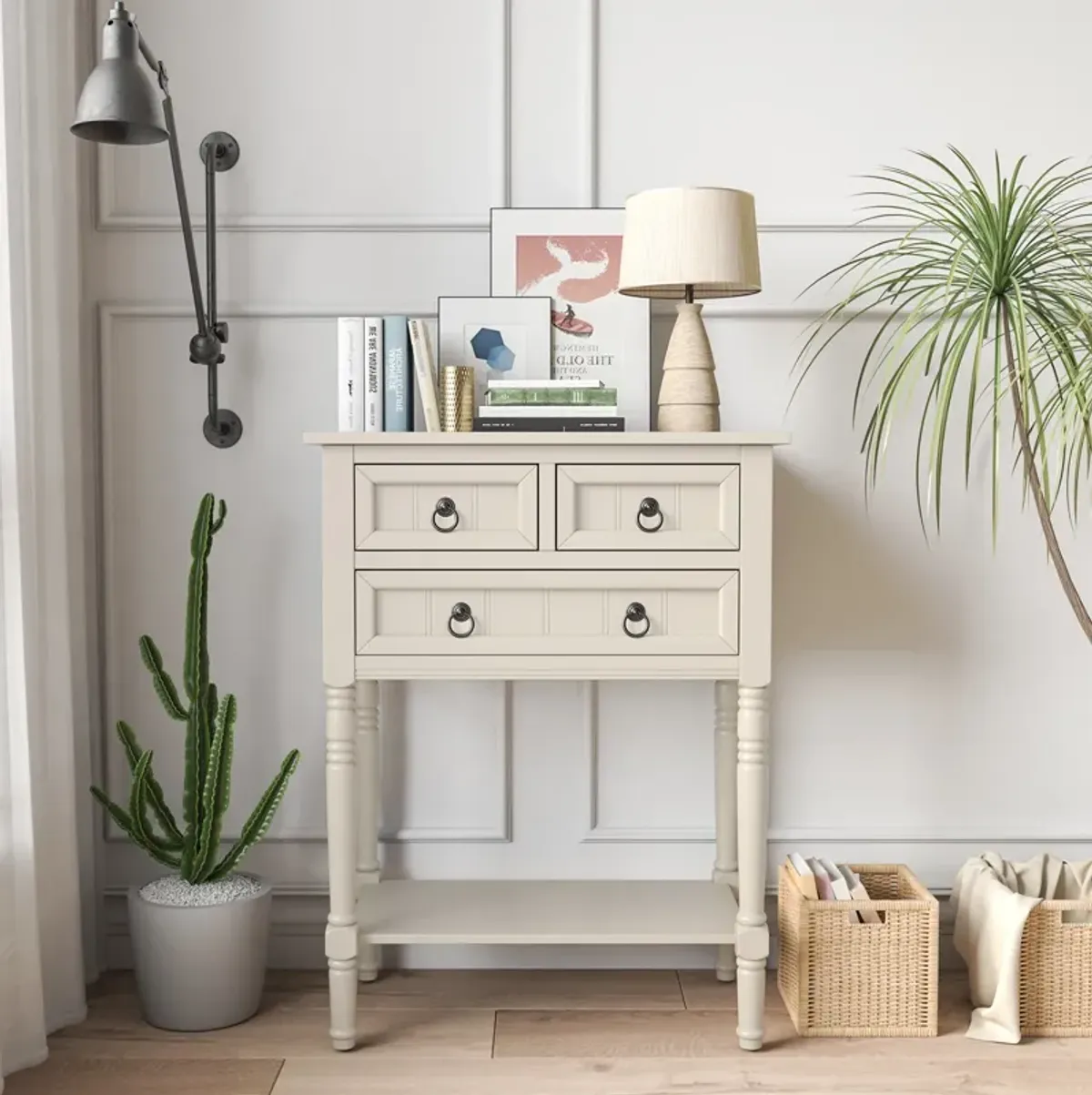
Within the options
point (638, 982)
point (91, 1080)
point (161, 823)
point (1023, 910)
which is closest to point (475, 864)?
point (638, 982)

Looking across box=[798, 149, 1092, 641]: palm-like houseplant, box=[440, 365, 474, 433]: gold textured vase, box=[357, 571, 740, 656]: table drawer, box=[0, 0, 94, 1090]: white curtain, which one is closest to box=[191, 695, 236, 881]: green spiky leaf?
box=[0, 0, 94, 1090]: white curtain

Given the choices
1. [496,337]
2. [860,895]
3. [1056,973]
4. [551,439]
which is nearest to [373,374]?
[496,337]

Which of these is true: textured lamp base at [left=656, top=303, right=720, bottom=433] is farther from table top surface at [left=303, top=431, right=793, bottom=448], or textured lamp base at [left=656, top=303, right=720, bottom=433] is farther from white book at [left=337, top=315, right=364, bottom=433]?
white book at [left=337, top=315, right=364, bottom=433]

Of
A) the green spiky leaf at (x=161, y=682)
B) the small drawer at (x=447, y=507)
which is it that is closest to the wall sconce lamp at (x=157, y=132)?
the green spiky leaf at (x=161, y=682)

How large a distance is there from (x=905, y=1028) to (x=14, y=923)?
1437mm

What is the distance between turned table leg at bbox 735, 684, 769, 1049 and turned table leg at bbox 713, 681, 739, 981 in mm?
283

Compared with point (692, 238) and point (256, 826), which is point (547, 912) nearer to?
point (256, 826)

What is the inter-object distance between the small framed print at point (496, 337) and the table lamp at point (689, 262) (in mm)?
231

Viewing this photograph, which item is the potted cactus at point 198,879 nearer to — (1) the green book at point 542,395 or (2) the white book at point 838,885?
(1) the green book at point 542,395

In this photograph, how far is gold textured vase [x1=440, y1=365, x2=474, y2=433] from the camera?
2115 millimetres

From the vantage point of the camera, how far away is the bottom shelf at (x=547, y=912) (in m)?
2.04

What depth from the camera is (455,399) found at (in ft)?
6.95

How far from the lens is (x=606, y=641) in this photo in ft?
6.44

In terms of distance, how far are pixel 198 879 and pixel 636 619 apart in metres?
0.89
